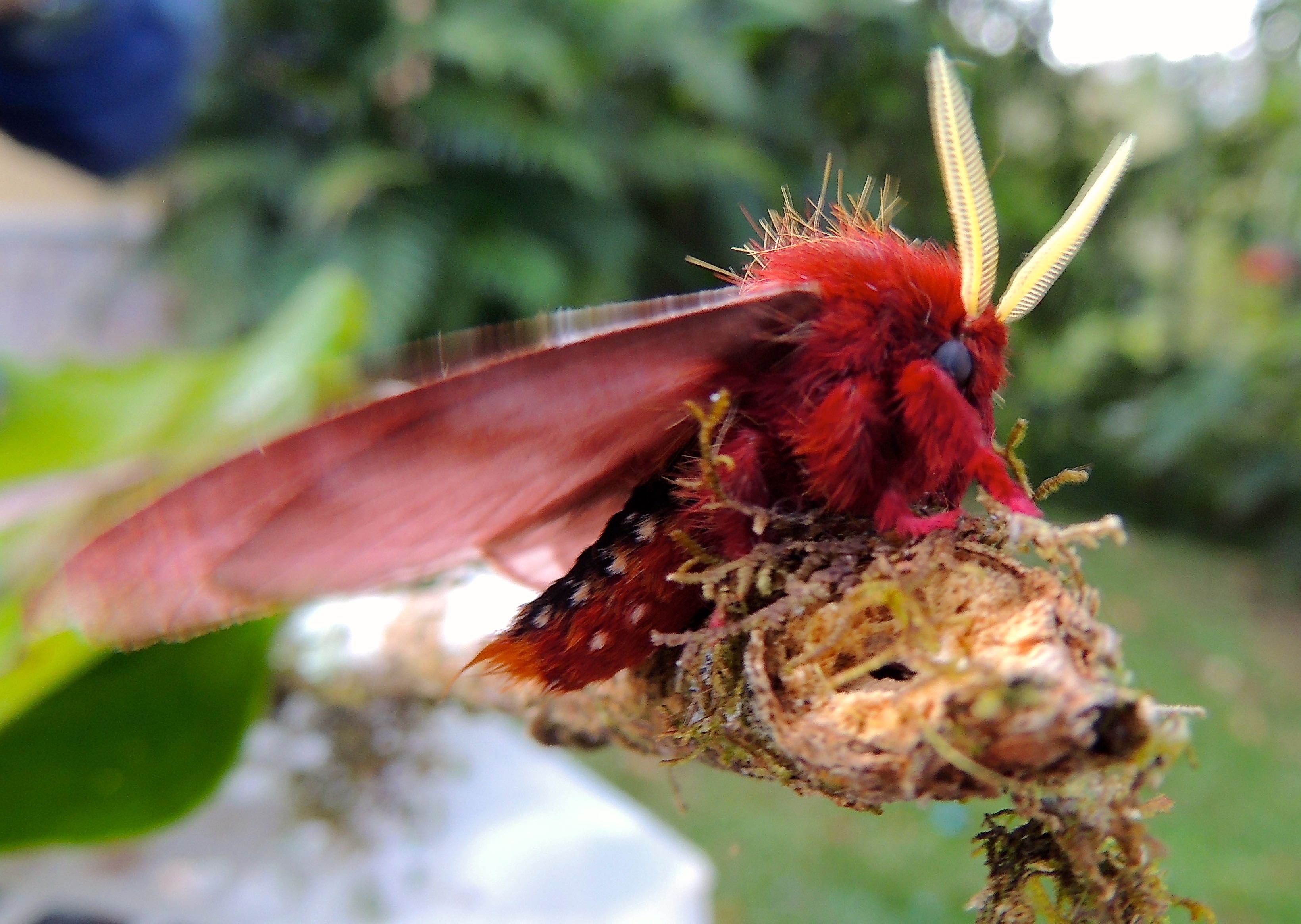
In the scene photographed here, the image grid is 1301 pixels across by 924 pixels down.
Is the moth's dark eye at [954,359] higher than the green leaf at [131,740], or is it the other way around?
the moth's dark eye at [954,359]

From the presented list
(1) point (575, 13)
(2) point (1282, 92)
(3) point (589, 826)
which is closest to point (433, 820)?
(3) point (589, 826)

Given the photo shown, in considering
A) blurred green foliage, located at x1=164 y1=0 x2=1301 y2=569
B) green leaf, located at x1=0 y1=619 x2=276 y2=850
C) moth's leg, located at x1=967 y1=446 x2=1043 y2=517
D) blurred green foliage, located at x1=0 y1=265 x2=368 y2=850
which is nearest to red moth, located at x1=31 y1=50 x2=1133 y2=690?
moth's leg, located at x1=967 y1=446 x2=1043 y2=517

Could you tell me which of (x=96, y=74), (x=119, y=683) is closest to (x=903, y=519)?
(x=119, y=683)

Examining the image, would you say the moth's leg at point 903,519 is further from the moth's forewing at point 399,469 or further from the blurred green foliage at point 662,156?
the blurred green foliage at point 662,156

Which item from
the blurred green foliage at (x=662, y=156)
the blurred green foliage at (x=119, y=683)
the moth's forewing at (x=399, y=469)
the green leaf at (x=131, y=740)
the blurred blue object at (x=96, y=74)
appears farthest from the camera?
the blurred green foliage at (x=662, y=156)

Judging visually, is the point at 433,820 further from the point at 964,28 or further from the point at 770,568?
the point at 964,28

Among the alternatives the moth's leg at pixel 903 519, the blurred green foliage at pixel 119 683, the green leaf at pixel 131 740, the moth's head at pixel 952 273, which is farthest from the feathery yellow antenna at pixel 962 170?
the green leaf at pixel 131 740
